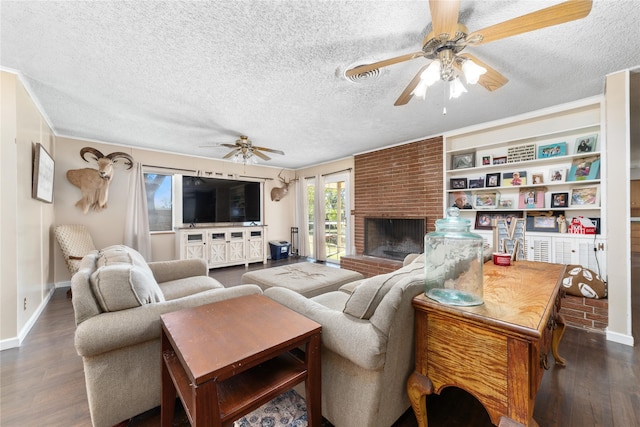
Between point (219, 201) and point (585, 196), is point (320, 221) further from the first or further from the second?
point (585, 196)

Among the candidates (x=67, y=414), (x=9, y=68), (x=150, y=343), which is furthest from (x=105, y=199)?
(x=150, y=343)

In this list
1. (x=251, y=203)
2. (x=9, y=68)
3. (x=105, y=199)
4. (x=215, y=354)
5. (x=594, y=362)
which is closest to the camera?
(x=215, y=354)

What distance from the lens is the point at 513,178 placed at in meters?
3.16

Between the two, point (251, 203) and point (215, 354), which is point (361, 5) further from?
point (251, 203)

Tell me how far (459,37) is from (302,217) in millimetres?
5108

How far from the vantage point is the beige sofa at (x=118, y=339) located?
1.19m

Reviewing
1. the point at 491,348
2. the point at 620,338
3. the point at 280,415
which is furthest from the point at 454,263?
the point at 620,338

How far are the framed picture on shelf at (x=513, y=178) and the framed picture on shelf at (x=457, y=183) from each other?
1.51 feet

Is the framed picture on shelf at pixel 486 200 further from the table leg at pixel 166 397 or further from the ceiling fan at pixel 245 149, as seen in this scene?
the table leg at pixel 166 397

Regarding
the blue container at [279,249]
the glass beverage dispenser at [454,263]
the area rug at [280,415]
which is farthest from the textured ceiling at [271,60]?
the blue container at [279,249]

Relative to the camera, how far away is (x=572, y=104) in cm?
268

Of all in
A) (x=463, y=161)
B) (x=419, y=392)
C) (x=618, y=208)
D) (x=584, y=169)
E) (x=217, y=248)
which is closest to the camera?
(x=419, y=392)

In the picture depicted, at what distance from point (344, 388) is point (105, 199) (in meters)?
4.66

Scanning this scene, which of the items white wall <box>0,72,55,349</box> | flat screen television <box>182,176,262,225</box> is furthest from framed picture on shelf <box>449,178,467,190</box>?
white wall <box>0,72,55,349</box>
